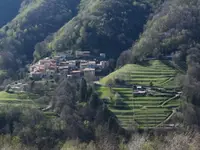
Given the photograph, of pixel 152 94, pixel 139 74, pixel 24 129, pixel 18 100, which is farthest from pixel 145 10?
pixel 24 129

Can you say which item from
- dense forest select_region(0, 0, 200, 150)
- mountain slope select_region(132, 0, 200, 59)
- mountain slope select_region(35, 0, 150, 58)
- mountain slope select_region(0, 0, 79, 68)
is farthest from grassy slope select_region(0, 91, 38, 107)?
mountain slope select_region(0, 0, 79, 68)

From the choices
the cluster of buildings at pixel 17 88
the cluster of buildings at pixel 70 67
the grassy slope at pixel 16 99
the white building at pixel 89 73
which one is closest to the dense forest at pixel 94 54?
the grassy slope at pixel 16 99

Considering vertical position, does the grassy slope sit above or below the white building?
below

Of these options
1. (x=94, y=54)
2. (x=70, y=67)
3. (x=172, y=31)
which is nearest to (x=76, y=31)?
(x=94, y=54)

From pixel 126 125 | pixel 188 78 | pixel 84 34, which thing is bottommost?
pixel 126 125

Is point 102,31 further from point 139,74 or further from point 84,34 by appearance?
point 139,74

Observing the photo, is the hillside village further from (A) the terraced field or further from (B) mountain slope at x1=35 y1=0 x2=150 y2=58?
(A) the terraced field
